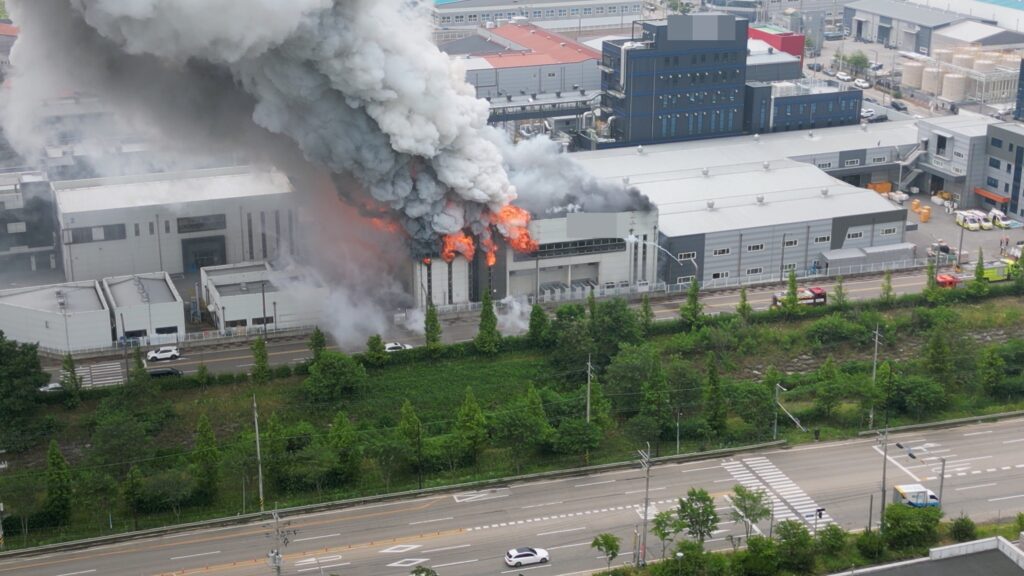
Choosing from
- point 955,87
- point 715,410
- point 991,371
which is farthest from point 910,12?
point 715,410

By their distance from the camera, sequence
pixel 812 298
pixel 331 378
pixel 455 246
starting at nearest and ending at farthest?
pixel 331 378 → pixel 455 246 → pixel 812 298

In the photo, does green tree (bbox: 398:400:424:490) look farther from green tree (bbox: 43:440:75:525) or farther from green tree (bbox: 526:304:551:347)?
green tree (bbox: 43:440:75:525)

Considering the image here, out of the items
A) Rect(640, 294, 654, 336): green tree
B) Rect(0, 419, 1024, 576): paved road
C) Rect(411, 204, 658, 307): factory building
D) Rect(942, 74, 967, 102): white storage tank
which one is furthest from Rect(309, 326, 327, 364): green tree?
Rect(942, 74, 967, 102): white storage tank

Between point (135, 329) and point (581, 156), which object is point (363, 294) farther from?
point (581, 156)

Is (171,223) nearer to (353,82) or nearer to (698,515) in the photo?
(353,82)

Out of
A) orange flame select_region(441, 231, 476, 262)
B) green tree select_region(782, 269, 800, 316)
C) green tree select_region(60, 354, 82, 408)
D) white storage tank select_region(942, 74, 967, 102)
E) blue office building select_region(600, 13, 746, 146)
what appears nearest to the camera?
green tree select_region(60, 354, 82, 408)

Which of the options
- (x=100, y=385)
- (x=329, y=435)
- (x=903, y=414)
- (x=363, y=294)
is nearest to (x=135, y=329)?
(x=100, y=385)
